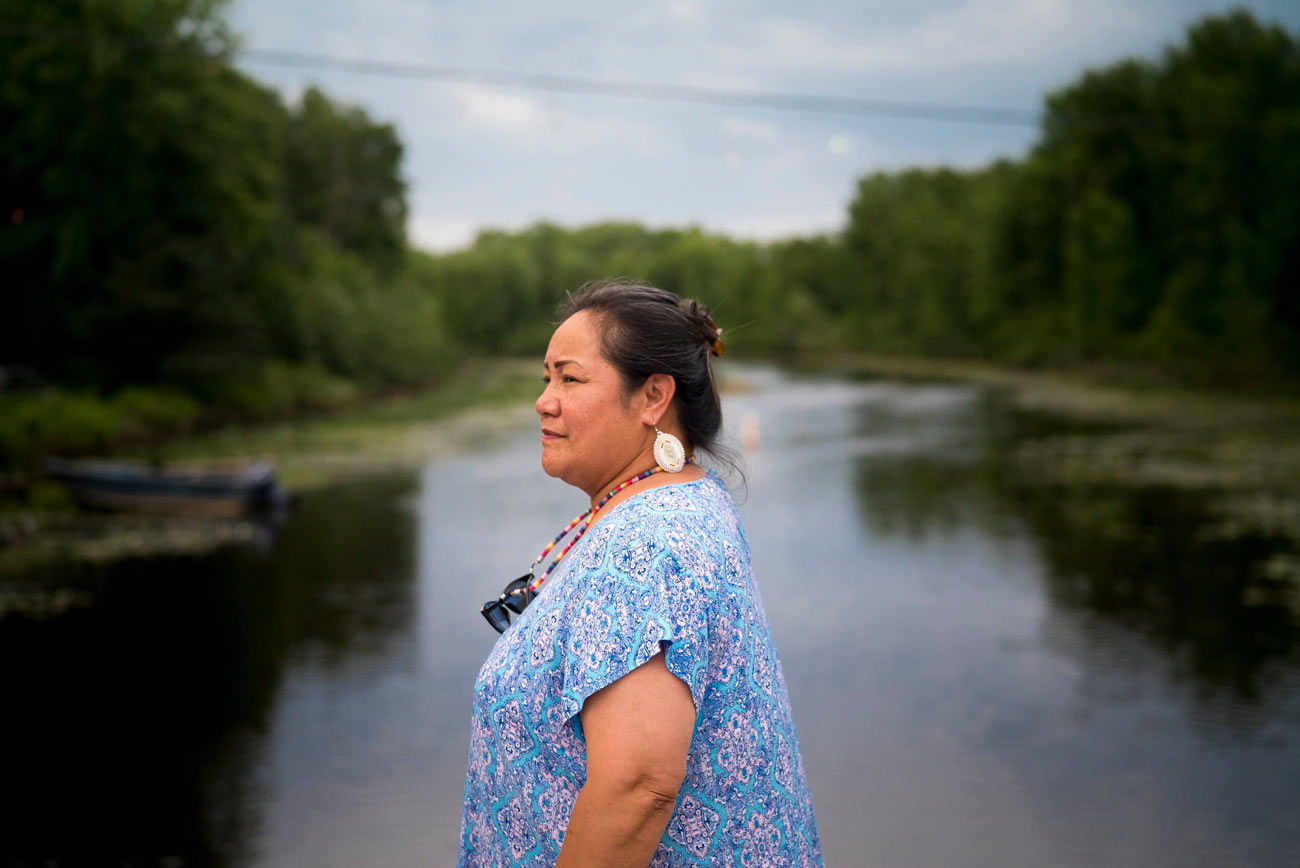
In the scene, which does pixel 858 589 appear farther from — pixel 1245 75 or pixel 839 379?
pixel 839 379

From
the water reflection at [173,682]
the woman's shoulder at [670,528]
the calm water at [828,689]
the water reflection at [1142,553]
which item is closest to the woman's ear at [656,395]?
the woman's shoulder at [670,528]

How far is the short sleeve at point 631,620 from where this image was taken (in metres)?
1.42

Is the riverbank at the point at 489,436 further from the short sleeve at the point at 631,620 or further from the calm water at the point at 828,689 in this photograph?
the short sleeve at the point at 631,620

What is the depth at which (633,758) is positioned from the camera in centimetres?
141

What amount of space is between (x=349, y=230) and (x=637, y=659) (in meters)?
40.9

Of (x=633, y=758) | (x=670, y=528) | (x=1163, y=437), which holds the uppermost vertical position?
(x=670, y=528)

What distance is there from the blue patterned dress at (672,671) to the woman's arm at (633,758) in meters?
0.02

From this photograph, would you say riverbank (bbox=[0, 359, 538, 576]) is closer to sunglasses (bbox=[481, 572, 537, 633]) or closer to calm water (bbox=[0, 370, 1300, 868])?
calm water (bbox=[0, 370, 1300, 868])

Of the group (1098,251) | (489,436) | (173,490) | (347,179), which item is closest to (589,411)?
(173,490)

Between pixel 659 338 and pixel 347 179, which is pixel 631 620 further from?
pixel 347 179

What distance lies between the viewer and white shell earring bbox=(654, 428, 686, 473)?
165 cm

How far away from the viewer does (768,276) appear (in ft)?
271

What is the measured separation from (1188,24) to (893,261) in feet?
122

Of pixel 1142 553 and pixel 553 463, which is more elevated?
pixel 553 463
